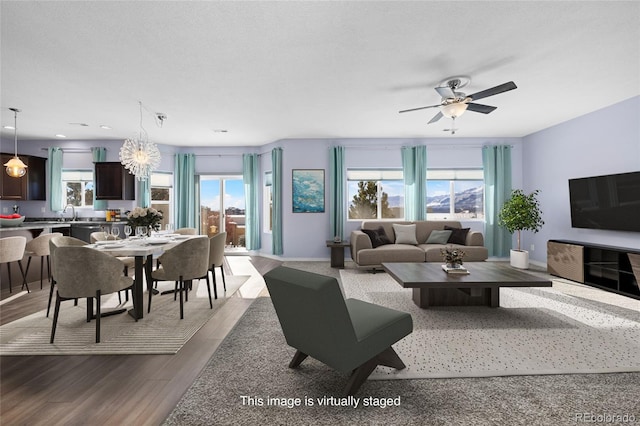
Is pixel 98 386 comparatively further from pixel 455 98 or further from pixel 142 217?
pixel 455 98

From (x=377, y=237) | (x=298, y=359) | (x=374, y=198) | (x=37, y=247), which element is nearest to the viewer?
(x=298, y=359)

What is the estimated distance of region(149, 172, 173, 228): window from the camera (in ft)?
23.8

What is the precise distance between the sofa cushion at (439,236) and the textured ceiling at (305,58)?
2.17 m

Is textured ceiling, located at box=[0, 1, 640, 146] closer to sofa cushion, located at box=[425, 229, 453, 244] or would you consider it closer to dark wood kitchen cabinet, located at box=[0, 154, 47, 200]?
dark wood kitchen cabinet, located at box=[0, 154, 47, 200]

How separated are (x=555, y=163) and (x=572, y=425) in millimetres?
5463

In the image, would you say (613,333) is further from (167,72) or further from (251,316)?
(167,72)

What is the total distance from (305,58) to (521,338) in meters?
3.36

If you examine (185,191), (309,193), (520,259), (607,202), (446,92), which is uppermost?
(446,92)

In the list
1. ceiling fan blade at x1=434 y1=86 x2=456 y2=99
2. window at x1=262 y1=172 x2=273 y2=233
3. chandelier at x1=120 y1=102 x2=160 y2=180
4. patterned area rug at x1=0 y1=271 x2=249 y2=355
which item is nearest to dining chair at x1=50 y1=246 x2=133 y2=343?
patterned area rug at x1=0 y1=271 x2=249 y2=355

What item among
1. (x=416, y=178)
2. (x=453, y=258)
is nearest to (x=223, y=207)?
(x=416, y=178)

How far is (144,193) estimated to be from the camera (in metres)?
6.88

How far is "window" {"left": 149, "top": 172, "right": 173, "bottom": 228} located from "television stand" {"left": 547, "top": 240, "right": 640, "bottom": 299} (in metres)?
7.91

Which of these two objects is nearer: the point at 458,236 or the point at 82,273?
the point at 82,273

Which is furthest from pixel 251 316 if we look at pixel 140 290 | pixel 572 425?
pixel 572 425
